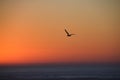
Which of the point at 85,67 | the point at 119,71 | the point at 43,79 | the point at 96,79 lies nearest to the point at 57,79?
the point at 43,79

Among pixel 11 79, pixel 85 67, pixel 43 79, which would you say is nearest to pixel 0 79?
pixel 11 79

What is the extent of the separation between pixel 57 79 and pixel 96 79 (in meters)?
1.17

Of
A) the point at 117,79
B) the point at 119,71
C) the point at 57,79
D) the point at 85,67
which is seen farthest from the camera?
the point at 85,67

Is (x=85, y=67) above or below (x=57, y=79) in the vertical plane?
above

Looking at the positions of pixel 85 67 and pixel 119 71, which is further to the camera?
pixel 85 67

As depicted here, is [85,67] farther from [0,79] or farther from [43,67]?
[0,79]

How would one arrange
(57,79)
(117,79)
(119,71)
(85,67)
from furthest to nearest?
(85,67), (119,71), (57,79), (117,79)

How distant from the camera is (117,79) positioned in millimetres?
11391

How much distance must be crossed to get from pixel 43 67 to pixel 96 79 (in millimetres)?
9019

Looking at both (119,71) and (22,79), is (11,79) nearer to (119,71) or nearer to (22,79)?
(22,79)

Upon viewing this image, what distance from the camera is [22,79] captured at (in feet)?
→ 41.1

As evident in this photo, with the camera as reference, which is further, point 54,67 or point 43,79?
point 54,67

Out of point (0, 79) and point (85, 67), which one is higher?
point (85, 67)

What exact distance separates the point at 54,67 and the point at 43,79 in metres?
8.97
